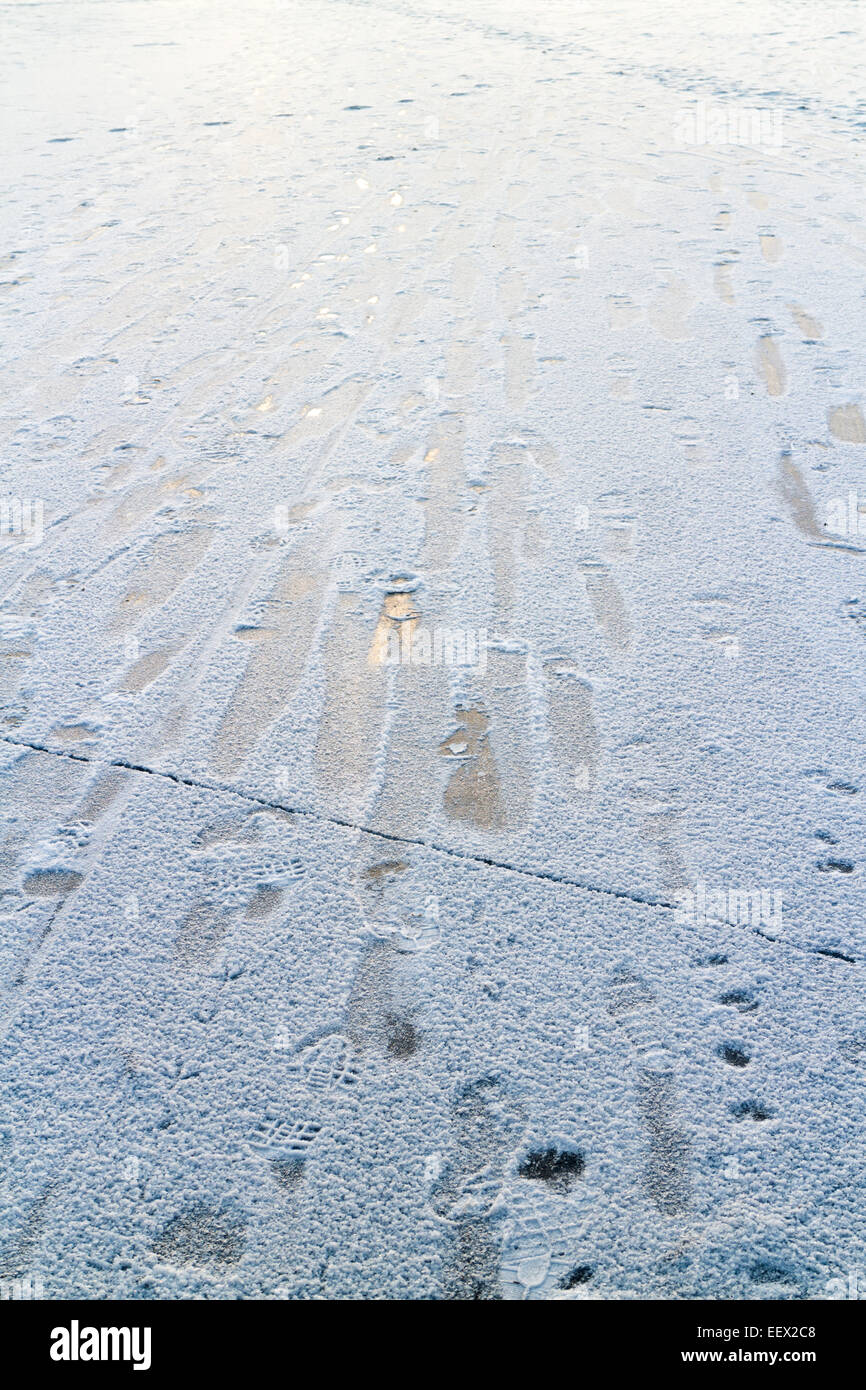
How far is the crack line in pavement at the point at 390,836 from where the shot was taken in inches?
78.0

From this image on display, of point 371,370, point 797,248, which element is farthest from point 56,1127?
point 797,248

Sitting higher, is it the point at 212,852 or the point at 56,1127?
the point at 212,852

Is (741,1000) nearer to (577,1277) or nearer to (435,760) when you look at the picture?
(577,1277)

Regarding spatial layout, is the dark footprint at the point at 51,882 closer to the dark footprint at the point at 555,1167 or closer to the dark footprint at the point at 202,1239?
the dark footprint at the point at 202,1239

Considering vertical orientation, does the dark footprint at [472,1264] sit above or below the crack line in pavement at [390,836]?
below

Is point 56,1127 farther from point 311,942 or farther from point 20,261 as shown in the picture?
point 20,261

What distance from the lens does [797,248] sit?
16.9 feet

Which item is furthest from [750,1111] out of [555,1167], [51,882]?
[51,882]

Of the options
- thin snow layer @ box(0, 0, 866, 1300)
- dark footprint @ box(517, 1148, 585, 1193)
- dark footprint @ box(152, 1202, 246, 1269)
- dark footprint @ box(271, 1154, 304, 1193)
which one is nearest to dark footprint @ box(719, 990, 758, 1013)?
thin snow layer @ box(0, 0, 866, 1300)

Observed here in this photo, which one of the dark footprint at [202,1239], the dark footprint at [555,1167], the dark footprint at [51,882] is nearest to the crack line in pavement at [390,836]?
the dark footprint at [51,882]

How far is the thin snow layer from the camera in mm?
1595

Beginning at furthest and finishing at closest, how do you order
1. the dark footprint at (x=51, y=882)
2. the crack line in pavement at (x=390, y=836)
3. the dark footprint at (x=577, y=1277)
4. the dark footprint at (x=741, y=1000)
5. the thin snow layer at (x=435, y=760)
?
the dark footprint at (x=51, y=882) < the crack line in pavement at (x=390, y=836) < the dark footprint at (x=741, y=1000) < the thin snow layer at (x=435, y=760) < the dark footprint at (x=577, y=1277)

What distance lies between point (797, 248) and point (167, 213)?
3.45m

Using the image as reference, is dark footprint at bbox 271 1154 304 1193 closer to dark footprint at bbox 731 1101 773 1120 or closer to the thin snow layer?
the thin snow layer
